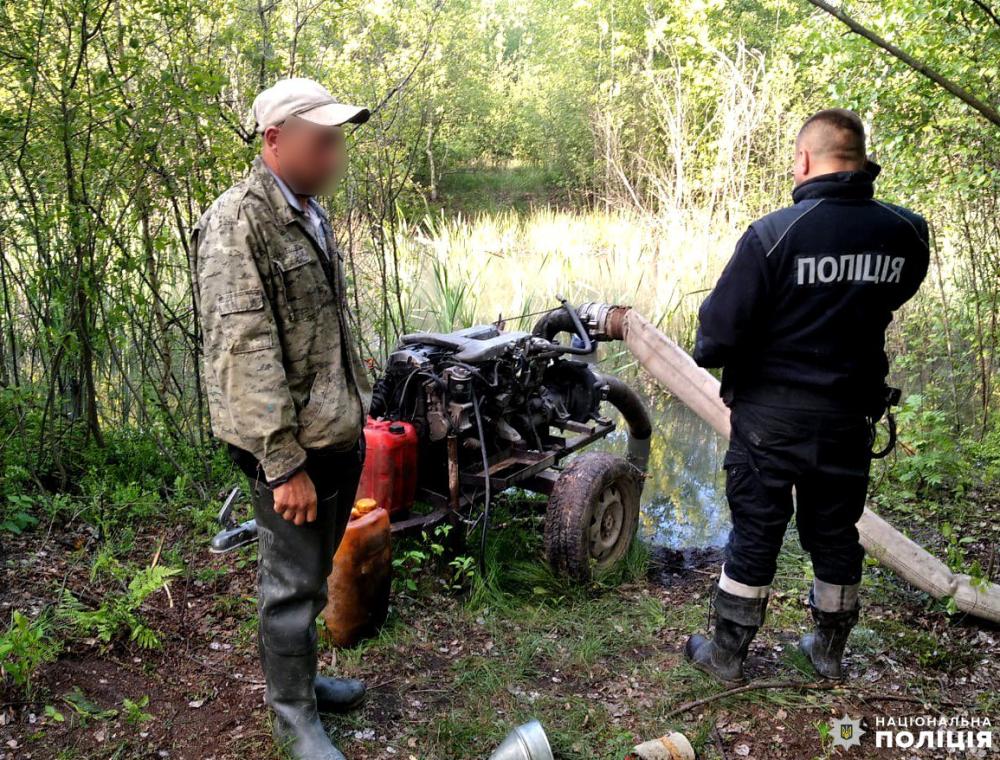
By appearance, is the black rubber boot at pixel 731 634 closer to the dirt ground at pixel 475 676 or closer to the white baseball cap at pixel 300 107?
the dirt ground at pixel 475 676

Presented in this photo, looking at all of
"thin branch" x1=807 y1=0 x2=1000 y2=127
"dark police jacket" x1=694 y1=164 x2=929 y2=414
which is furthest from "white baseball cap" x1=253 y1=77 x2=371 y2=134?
"dark police jacket" x1=694 y1=164 x2=929 y2=414

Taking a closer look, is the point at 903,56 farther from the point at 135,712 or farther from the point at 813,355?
the point at 135,712

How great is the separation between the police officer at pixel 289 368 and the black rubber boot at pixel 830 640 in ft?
6.23

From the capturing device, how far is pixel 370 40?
5.64 m

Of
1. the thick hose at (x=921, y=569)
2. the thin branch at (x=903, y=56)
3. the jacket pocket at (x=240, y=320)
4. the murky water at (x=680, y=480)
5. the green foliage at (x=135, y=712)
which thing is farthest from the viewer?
the murky water at (x=680, y=480)

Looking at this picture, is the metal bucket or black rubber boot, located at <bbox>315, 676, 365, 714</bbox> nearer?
the metal bucket

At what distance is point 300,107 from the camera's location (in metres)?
2.08

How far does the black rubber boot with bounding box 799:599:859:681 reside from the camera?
2.93 metres

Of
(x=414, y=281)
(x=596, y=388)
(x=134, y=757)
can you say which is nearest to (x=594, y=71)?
(x=414, y=281)

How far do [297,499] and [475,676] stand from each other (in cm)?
138

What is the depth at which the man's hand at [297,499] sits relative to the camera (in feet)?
6.87

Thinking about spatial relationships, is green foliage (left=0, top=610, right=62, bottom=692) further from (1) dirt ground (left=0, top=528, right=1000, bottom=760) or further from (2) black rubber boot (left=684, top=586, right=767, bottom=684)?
(2) black rubber boot (left=684, top=586, right=767, bottom=684)

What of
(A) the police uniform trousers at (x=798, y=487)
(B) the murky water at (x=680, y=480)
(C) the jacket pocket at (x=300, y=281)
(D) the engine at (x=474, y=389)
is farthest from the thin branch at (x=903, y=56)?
(B) the murky water at (x=680, y=480)

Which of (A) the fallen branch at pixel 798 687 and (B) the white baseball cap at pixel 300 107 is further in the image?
(A) the fallen branch at pixel 798 687
